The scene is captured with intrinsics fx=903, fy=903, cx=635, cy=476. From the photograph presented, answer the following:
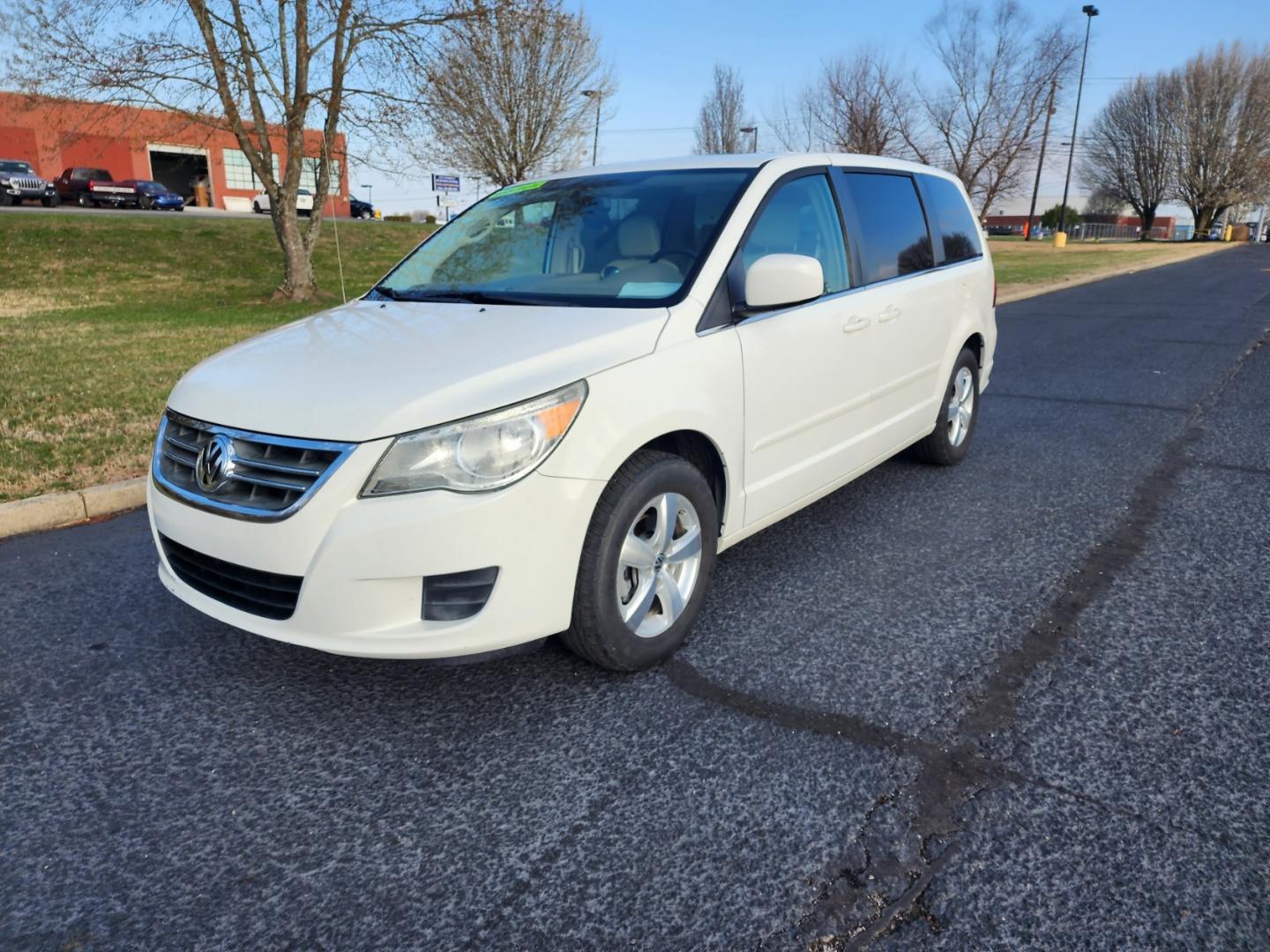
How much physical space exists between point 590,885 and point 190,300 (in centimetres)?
1618

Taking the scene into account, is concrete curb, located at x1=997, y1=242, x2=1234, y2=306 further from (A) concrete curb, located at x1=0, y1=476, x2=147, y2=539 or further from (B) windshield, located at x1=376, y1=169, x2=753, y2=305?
(A) concrete curb, located at x1=0, y1=476, x2=147, y2=539

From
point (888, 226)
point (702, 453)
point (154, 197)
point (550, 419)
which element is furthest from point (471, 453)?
point (154, 197)

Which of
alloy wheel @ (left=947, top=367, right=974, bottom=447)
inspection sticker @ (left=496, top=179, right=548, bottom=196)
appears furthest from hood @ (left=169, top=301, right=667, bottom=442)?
alloy wheel @ (left=947, top=367, right=974, bottom=447)

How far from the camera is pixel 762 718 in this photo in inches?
109

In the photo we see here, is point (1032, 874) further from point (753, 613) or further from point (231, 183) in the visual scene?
point (231, 183)

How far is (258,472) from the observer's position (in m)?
2.63

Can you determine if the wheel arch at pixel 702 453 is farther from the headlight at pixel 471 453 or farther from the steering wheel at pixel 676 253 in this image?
the steering wheel at pixel 676 253

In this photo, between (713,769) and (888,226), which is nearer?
(713,769)

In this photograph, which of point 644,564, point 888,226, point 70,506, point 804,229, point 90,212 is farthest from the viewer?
point 90,212

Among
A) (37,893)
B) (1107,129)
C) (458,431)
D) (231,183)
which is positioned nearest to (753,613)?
(458,431)

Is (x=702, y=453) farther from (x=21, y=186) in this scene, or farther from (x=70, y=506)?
(x=21, y=186)

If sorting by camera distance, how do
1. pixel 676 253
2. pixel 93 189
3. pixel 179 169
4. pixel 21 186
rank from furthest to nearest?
1. pixel 179 169
2. pixel 93 189
3. pixel 21 186
4. pixel 676 253

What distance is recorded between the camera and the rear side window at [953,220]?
17.0 ft

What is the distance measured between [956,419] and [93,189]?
39.1 meters
